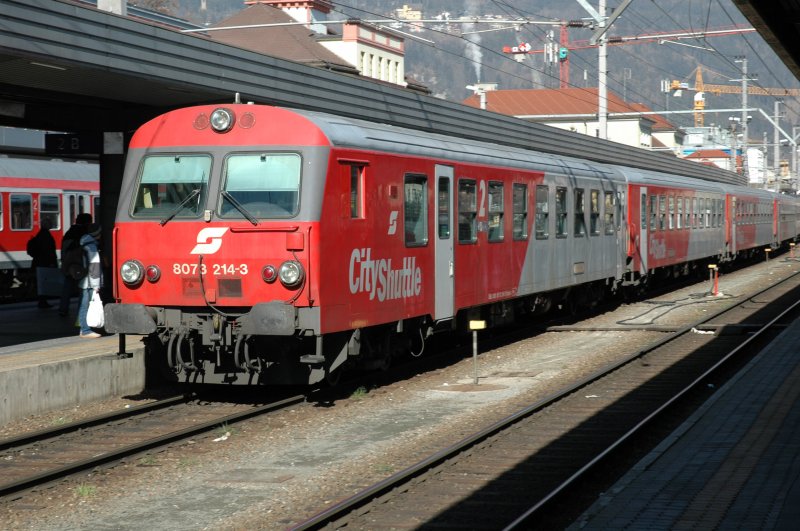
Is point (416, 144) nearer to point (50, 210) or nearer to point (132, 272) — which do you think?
point (132, 272)

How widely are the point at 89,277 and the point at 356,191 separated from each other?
4.67 meters

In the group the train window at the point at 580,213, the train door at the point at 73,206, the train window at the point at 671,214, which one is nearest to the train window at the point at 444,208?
the train window at the point at 580,213

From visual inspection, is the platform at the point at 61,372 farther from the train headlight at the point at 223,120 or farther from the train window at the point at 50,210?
the train window at the point at 50,210

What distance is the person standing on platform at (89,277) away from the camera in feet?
49.2

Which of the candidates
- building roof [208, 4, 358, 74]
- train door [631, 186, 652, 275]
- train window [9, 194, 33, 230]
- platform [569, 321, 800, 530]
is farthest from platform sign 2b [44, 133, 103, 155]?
building roof [208, 4, 358, 74]

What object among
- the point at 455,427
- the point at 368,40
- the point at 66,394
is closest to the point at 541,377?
the point at 455,427

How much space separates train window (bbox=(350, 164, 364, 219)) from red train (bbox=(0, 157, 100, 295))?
16536 mm

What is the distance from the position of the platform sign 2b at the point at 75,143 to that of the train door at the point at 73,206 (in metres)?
11.3

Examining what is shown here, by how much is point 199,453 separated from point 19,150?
19709 mm

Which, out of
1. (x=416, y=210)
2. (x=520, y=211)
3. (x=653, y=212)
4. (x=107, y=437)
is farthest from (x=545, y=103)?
(x=107, y=437)

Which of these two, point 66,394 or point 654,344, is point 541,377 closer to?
point 654,344

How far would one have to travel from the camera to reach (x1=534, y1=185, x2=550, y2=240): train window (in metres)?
18.4

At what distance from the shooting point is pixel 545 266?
18906 millimetres

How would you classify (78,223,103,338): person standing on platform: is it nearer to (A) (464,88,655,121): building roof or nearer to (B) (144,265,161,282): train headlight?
(B) (144,265,161,282): train headlight
